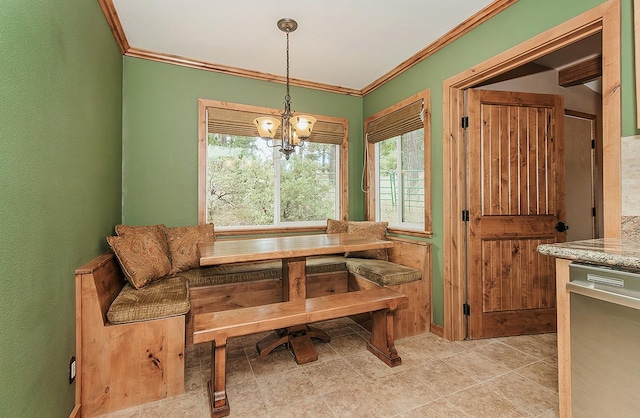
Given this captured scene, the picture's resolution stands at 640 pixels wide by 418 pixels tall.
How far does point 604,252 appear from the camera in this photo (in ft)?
4.07

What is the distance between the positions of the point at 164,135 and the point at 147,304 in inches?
74.1

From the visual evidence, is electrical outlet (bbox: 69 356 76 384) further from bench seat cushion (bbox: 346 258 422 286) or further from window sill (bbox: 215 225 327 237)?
bench seat cushion (bbox: 346 258 422 286)

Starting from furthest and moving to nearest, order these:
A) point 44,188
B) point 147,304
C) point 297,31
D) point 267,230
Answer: point 267,230, point 297,31, point 147,304, point 44,188

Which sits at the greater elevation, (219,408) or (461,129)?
(461,129)

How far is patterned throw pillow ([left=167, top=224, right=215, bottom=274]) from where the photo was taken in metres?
2.70

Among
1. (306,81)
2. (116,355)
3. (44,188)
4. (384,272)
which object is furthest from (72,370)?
(306,81)

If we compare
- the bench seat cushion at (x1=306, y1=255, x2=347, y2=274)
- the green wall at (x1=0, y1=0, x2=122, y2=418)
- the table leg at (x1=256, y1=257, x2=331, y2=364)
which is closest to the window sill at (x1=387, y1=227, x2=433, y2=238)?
the bench seat cushion at (x1=306, y1=255, x2=347, y2=274)

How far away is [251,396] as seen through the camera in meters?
1.88

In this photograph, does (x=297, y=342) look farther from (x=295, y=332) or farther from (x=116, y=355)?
(x=116, y=355)

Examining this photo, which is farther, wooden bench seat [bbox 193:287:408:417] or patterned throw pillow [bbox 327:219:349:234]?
patterned throw pillow [bbox 327:219:349:234]

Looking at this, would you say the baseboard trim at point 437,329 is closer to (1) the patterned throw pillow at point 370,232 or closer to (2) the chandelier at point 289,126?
(1) the patterned throw pillow at point 370,232

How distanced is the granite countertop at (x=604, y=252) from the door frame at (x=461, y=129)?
207mm

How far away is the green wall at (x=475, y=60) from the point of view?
1.56 metres

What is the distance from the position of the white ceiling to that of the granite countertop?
1.92 meters
